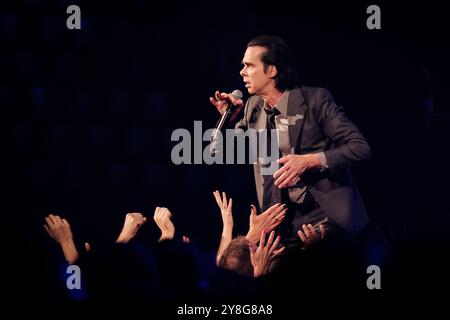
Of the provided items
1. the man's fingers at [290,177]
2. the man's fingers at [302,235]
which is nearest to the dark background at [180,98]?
the man's fingers at [302,235]

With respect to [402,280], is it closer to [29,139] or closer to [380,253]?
[380,253]

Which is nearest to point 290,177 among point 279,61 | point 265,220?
point 265,220

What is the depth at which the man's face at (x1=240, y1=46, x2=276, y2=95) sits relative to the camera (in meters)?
3.99

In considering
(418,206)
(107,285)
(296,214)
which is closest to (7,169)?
(107,285)

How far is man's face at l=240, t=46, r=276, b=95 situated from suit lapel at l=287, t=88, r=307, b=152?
187 millimetres

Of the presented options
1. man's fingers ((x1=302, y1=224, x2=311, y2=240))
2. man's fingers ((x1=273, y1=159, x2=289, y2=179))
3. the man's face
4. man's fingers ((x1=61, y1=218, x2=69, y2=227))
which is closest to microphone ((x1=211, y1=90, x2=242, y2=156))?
the man's face

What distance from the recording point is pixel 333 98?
410 cm

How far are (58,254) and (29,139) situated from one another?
0.80 meters

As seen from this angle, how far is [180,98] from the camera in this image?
425cm

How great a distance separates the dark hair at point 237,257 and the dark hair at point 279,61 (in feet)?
3.53

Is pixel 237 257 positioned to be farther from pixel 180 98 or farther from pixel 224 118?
pixel 180 98

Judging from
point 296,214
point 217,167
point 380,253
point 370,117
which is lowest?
point 380,253

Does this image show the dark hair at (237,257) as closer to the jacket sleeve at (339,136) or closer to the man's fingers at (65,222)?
the jacket sleeve at (339,136)
